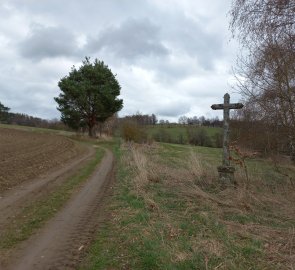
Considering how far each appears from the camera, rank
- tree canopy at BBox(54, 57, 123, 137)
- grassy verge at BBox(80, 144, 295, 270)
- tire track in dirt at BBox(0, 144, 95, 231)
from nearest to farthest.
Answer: grassy verge at BBox(80, 144, 295, 270)
tire track in dirt at BBox(0, 144, 95, 231)
tree canopy at BBox(54, 57, 123, 137)

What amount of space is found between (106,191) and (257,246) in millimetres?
7276

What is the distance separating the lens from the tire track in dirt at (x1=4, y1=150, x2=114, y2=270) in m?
5.82

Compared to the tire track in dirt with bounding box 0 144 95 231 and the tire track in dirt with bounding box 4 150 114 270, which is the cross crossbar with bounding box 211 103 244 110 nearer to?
the tire track in dirt with bounding box 4 150 114 270

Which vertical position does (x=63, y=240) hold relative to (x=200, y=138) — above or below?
below

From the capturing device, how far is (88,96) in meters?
49.9

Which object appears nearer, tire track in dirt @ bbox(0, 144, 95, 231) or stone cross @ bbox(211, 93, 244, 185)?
tire track in dirt @ bbox(0, 144, 95, 231)

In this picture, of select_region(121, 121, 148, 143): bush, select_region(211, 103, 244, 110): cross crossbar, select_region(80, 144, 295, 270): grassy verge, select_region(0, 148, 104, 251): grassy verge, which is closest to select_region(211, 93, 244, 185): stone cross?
select_region(211, 103, 244, 110): cross crossbar

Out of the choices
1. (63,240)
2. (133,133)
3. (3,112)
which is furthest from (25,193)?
(3,112)

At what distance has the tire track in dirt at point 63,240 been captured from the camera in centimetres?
582

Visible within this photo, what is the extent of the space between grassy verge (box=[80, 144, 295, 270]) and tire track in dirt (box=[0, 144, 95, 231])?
7.68 ft

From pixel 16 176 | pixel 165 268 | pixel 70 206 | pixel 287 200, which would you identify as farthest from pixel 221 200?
pixel 16 176

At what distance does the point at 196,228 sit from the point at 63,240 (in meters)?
2.52

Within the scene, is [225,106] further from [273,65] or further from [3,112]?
[3,112]

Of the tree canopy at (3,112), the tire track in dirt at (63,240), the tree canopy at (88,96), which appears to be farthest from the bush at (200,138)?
the tree canopy at (3,112)
